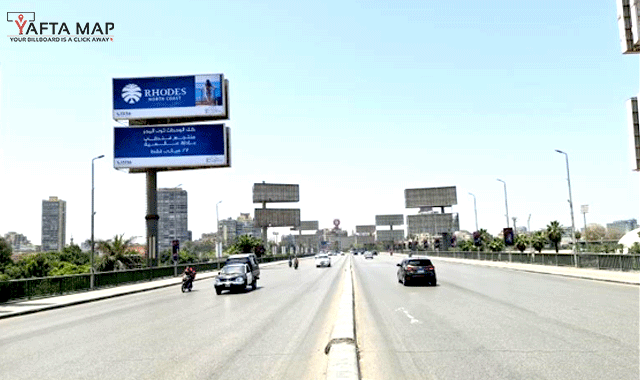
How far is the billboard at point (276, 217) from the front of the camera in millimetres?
131875

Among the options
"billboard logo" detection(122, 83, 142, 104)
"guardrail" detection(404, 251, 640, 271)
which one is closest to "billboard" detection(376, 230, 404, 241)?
"guardrail" detection(404, 251, 640, 271)

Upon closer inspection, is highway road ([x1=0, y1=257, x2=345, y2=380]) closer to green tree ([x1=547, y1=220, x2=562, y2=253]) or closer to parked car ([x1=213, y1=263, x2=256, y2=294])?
parked car ([x1=213, y1=263, x2=256, y2=294])

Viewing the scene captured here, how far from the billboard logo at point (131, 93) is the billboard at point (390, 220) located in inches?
5798

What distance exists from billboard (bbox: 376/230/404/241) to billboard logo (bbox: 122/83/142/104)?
14918cm

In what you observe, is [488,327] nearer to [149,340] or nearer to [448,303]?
[448,303]

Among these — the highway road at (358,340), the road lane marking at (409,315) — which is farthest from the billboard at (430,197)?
the road lane marking at (409,315)

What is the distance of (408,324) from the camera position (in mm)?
13672

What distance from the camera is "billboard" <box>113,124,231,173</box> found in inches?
1961

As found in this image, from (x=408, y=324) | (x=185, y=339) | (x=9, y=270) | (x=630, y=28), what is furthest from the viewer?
(x=9, y=270)

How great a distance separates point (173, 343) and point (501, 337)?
740 cm

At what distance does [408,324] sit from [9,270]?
71.4 m

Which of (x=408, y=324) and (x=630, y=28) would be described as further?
(x=630, y=28)

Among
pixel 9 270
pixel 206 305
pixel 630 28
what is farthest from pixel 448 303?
pixel 9 270

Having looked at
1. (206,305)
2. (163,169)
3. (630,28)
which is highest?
(630,28)
